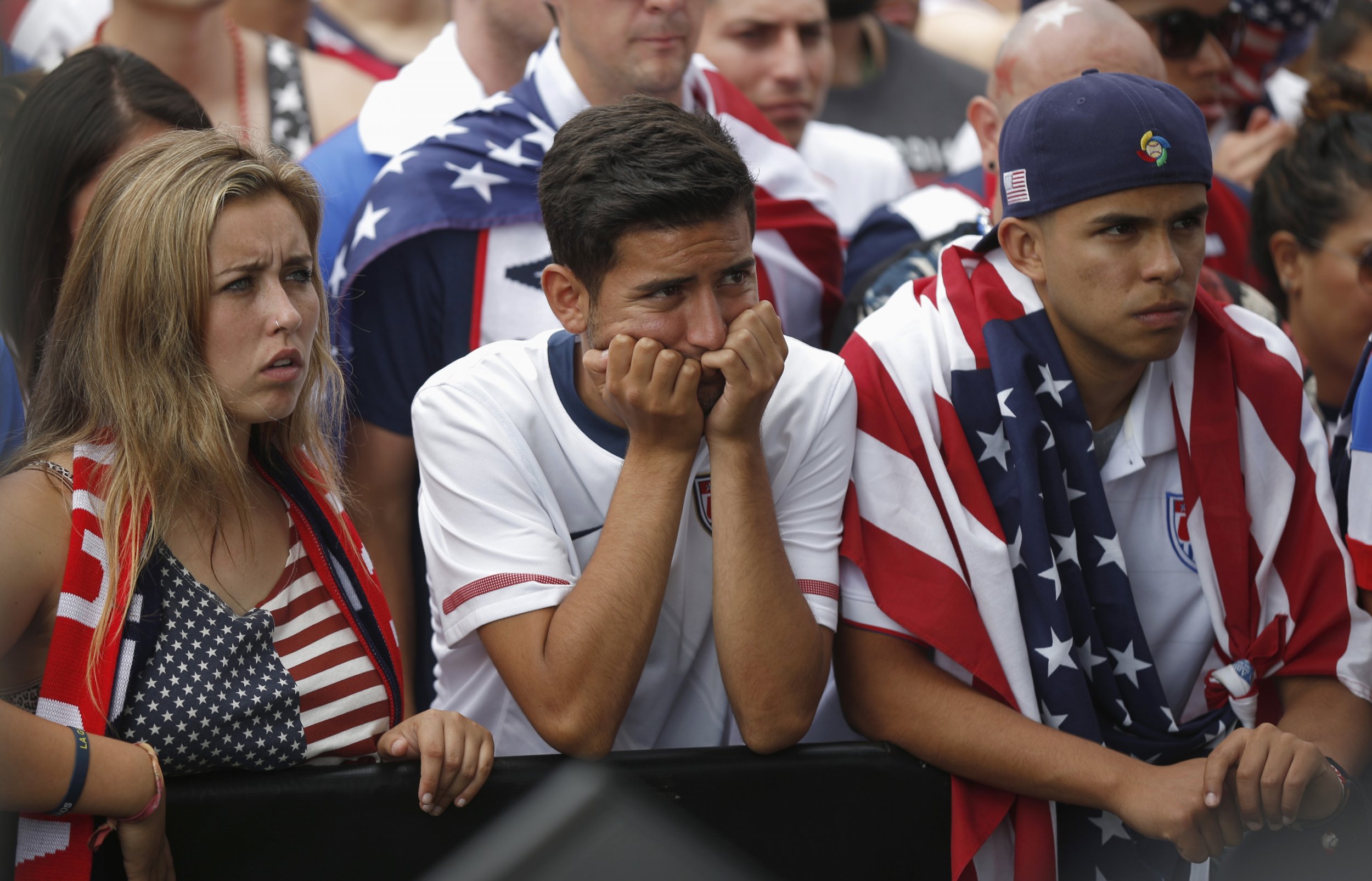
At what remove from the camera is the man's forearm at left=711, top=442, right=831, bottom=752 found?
211 cm

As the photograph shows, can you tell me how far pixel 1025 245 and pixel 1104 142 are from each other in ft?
0.77

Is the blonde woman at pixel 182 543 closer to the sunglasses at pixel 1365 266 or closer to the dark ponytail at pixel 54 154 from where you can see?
the dark ponytail at pixel 54 154

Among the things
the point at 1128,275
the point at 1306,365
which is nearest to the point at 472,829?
the point at 1128,275

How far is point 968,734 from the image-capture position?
7.18ft

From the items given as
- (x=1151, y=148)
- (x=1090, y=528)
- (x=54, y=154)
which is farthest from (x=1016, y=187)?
(x=54, y=154)

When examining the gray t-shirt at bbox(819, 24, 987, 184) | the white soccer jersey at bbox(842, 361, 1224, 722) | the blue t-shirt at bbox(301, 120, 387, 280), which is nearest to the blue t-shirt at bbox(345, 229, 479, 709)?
the blue t-shirt at bbox(301, 120, 387, 280)

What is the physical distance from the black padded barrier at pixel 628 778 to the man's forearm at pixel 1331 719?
646 mm

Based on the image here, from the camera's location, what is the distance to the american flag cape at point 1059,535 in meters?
2.25

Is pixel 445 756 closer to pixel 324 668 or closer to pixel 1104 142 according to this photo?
pixel 324 668

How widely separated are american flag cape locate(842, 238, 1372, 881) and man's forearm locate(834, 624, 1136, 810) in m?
0.04

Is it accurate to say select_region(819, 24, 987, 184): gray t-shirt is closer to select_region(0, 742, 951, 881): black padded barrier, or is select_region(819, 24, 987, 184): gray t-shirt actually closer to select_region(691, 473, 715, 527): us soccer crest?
select_region(691, 473, 715, 527): us soccer crest

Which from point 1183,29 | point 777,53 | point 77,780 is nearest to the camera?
point 77,780

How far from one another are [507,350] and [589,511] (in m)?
0.31

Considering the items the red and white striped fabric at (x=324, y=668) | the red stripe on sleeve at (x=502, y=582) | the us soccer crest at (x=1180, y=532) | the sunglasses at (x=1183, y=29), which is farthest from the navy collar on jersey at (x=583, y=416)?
the sunglasses at (x=1183, y=29)
